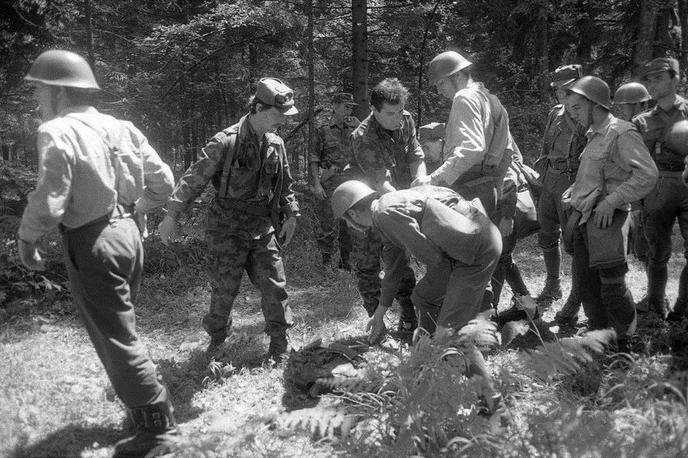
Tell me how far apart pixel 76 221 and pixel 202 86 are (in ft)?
41.0

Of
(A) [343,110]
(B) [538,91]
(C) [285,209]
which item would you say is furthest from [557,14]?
(C) [285,209]

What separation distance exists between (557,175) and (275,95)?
10.6 feet

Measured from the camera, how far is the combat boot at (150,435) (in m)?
3.12

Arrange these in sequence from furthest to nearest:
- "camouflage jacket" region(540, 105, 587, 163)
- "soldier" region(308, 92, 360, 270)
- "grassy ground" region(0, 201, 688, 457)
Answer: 1. "soldier" region(308, 92, 360, 270)
2. "camouflage jacket" region(540, 105, 587, 163)
3. "grassy ground" region(0, 201, 688, 457)

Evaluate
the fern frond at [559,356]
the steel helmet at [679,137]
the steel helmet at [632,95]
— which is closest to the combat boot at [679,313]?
the steel helmet at [679,137]

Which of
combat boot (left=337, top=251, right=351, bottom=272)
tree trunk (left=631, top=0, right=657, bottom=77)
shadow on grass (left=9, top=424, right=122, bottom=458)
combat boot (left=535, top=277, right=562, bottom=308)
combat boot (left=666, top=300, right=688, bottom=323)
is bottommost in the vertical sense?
combat boot (left=337, top=251, right=351, bottom=272)

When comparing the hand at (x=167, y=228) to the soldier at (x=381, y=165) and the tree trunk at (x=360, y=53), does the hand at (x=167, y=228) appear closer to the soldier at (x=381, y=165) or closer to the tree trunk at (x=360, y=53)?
the soldier at (x=381, y=165)

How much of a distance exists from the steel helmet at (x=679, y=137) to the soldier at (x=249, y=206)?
3464mm

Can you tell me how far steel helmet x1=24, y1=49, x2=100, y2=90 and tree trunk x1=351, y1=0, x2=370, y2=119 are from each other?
6.24 metres

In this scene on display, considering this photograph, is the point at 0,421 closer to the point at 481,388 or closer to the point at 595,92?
the point at 481,388

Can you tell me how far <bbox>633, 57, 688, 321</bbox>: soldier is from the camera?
4.86m

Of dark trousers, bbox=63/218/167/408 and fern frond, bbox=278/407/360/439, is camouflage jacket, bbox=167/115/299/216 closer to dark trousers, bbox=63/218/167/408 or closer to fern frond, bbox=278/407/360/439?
dark trousers, bbox=63/218/167/408

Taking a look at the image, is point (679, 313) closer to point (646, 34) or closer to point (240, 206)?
point (240, 206)

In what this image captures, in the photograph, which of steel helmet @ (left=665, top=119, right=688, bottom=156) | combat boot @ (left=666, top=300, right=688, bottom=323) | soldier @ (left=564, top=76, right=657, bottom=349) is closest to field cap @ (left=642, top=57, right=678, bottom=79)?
steel helmet @ (left=665, top=119, right=688, bottom=156)
